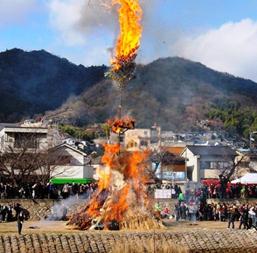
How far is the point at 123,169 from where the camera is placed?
36250mm

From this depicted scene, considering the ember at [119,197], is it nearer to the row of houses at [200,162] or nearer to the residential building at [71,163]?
the residential building at [71,163]

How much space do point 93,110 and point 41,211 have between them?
93.5 metres

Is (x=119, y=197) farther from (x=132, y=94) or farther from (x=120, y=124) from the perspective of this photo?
(x=132, y=94)

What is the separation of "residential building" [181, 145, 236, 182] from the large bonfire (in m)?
46.8

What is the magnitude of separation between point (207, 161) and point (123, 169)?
49074 mm

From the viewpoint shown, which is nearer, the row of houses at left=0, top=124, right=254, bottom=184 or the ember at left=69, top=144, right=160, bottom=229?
the ember at left=69, top=144, right=160, bottom=229

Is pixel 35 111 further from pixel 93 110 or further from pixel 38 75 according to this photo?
pixel 38 75

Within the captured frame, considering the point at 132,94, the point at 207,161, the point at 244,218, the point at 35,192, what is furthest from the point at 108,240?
the point at 132,94

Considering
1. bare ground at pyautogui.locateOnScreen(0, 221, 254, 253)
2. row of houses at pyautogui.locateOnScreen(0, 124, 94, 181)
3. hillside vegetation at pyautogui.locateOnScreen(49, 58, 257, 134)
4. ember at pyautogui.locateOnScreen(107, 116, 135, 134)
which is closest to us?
bare ground at pyautogui.locateOnScreen(0, 221, 254, 253)

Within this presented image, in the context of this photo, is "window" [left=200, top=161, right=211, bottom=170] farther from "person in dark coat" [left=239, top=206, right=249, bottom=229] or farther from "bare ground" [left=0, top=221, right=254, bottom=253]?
"bare ground" [left=0, top=221, right=254, bottom=253]

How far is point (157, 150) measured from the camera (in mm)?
85125

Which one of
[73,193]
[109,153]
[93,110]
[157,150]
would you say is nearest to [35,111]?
[93,110]

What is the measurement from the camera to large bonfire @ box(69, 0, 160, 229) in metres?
34.9

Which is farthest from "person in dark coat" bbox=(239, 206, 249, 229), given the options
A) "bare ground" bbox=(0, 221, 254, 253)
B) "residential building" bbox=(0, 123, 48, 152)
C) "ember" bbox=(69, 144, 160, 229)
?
"residential building" bbox=(0, 123, 48, 152)
